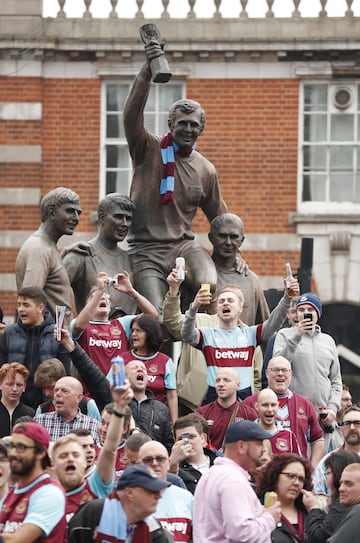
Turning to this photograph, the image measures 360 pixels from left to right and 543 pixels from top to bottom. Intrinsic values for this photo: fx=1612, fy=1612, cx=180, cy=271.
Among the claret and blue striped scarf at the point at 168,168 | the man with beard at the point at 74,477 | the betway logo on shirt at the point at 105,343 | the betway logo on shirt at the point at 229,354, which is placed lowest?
the man with beard at the point at 74,477

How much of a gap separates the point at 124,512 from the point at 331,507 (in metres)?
1.93

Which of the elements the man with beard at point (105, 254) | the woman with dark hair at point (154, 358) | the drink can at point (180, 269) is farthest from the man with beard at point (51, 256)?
the drink can at point (180, 269)

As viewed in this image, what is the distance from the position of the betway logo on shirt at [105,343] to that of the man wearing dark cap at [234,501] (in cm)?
346

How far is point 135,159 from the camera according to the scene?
44.5 ft

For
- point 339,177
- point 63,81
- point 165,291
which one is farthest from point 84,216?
point 165,291

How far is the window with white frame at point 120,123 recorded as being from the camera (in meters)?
26.3

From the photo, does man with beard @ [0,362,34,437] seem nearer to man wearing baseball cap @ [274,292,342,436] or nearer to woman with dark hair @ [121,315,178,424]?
woman with dark hair @ [121,315,178,424]

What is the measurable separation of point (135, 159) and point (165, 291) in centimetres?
115

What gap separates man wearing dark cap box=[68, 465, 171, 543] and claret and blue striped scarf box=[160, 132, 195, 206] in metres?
5.11

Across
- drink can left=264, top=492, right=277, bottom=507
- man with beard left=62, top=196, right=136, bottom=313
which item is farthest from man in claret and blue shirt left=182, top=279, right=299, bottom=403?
drink can left=264, top=492, right=277, bottom=507

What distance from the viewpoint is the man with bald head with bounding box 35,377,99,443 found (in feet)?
36.1

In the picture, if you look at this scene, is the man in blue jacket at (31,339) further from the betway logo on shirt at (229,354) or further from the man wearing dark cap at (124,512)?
the man wearing dark cap at (124,512)

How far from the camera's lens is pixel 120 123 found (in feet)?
86.8

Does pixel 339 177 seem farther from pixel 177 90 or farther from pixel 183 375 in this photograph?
pixel 183 375
